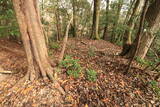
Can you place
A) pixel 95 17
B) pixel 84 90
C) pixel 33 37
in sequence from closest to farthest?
pixel 33 37 < pixel 84 90 < pixel 95 17

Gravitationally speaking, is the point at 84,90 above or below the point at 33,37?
below

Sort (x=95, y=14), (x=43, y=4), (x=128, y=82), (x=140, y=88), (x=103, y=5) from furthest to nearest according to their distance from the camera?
1. (x=103, y=5)
2. (x=95, y=14)
3. (x=43, y=4)
4. (x=128, y=82)
5. (x=140, y=88)

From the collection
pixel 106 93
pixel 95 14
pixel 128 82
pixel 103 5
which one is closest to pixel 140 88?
pixel 128 82

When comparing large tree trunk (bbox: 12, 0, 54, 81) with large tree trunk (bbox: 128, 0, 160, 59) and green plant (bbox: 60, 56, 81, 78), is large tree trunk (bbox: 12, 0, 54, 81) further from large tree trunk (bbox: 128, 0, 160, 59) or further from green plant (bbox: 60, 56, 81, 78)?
large tree trunk (bbox: 128, 0, 160, 59)

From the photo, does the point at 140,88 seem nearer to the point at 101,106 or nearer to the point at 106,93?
the point at 106,93

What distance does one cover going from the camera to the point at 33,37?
2096 millimetres

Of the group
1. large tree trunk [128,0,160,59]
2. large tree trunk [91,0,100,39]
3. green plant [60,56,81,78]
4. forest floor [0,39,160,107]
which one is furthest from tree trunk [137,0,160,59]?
large tree trunk [91,0,100,39]

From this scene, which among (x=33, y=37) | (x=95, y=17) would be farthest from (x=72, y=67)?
(x=95, y=17)

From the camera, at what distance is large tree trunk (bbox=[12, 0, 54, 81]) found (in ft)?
6.13

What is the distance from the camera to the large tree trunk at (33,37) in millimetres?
1867

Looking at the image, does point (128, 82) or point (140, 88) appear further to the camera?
point (128, 82)

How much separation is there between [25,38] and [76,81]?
166 centimetres

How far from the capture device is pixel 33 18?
1.99m

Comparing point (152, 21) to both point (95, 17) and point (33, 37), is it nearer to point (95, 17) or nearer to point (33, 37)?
point (33, 37)
